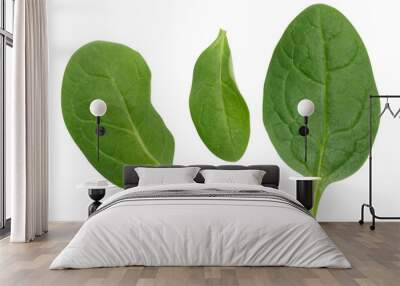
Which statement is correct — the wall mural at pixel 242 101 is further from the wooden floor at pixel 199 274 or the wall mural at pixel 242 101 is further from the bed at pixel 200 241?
the bed at pixel 200 241

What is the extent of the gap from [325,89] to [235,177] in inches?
64.7

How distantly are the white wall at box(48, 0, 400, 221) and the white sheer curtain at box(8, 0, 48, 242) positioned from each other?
2.69ft

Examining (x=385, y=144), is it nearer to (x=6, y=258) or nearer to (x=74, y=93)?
(x=74, y=93)

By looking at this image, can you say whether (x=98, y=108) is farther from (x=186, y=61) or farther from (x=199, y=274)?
(x=199, y=274)

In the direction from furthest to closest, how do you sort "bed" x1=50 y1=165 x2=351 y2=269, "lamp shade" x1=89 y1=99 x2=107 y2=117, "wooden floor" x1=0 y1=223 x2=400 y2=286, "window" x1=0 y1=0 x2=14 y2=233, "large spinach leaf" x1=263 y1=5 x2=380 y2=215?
"large spinach leaf" x1=263 y1=5 x2=380 y2=215 → "lamp shade" x1=89 y1=99 x2=107 y2=117 → "window" x1=0 y1=0 x2=14 y2=233 → "bed" x1=50 y1=165 x2=351 y2=269 → "wooden floor" x1=0 y1=223 x2=400 y2=286

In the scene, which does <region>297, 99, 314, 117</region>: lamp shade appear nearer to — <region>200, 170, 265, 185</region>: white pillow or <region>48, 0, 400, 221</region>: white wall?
<region>48, 0, 400, 221</region>: white wall

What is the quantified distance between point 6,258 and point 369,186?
418 cm

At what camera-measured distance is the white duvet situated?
3.98m

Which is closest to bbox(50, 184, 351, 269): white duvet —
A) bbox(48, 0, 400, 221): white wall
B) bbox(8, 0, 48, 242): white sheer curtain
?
bbox(8, 0, 48, 242): white sheer curtain

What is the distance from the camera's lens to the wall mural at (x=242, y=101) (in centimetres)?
652

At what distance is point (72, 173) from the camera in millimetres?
6582

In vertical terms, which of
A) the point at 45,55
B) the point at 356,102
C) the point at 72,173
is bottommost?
the point at 72,173

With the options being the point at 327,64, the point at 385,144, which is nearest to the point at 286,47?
the point at 327,64

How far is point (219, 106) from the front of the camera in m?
6.57
